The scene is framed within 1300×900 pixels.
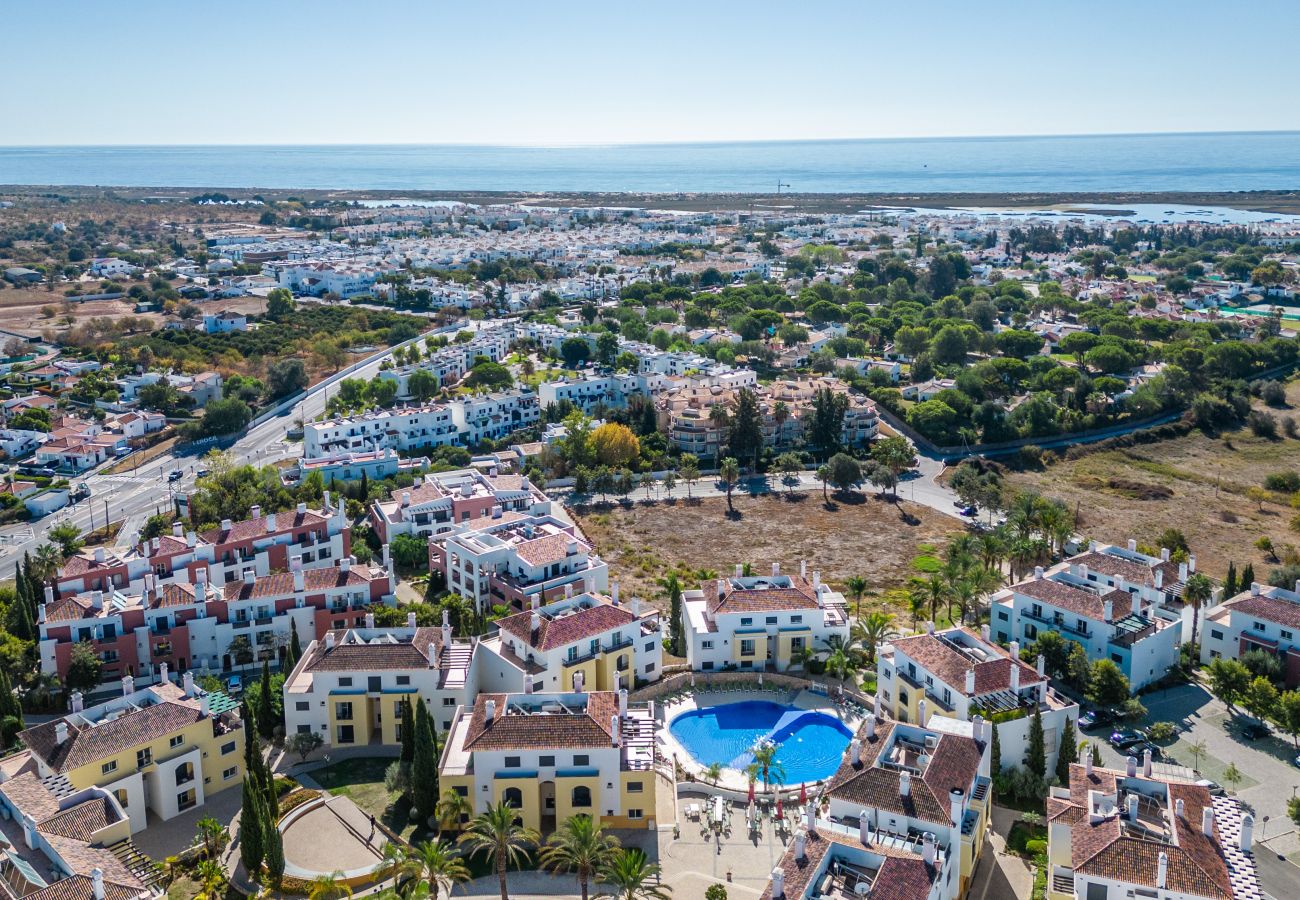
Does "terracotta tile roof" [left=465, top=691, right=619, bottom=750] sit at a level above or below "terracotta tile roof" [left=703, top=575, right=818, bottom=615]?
above

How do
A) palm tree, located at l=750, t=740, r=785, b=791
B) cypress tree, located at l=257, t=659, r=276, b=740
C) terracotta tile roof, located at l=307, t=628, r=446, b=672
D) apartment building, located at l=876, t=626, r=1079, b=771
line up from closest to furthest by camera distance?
palm tree, located at l=750, t=740, r=785, b=791
apartment building, located at l=876, t=626, r=1079, b=771
terracotta tile roof, located at l=307, t=628, r=446, b=672
cypress tree, located at l=257, t=659, r=276, b=740

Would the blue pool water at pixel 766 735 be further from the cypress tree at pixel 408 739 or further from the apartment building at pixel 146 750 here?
the apartment building at pixel 146 750

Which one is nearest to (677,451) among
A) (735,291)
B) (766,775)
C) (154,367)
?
(766,775)

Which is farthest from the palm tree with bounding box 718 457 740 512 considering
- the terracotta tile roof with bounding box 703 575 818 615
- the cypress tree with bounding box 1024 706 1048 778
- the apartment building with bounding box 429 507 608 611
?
the cypress tree with bounding box 1024 706 1048 778

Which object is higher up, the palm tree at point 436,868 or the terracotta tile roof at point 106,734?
the terracotta tile roof at point 106,734

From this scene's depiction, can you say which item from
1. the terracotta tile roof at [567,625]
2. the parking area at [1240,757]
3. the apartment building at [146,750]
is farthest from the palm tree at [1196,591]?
the apartment building at [146,750]

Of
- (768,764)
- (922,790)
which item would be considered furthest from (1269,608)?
(768,764)

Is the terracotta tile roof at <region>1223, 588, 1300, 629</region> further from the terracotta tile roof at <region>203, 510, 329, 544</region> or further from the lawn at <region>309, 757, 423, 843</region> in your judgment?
the terracotta tile roof at <region>203, 510, 329, 544</region>
